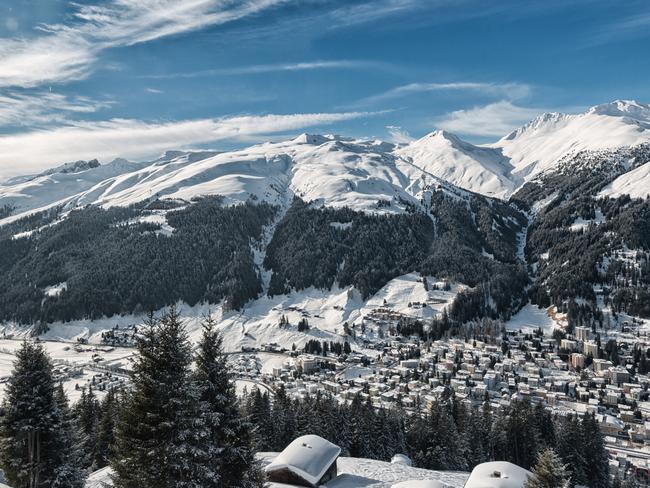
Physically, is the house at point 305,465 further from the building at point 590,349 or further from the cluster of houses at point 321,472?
the building at point 590,349

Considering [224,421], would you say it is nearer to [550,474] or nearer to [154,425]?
[154,425]

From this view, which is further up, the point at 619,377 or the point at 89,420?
the point at 89,420

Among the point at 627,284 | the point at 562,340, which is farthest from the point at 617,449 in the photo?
the point at 627,284

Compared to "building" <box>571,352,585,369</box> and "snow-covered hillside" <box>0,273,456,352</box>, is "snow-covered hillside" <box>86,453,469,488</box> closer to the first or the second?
"building" <box>571,352,585,369</box>

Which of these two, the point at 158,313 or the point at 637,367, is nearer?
the point at 637,367

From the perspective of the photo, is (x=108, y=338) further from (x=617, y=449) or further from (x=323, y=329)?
(x=617, y=449)

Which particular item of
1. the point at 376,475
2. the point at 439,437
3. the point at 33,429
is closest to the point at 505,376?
the point at 439,437
